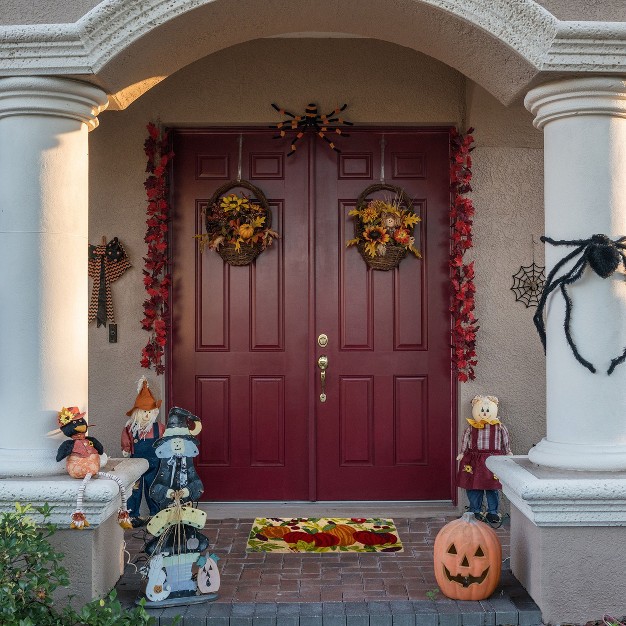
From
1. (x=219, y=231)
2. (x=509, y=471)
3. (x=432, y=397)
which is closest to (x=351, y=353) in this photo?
(x=432, y=397)

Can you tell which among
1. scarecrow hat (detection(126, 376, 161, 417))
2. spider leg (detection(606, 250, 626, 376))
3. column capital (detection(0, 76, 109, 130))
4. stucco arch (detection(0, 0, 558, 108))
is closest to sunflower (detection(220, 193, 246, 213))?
scarecrow hat (detection(126, 376, 161, 417))

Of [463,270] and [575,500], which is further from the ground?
[463,270]

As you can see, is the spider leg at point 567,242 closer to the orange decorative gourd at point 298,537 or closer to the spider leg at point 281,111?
the orange decorative gourd at point 298,537

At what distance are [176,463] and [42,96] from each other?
1.87 m

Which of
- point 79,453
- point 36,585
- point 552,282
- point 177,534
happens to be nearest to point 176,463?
point 177,534

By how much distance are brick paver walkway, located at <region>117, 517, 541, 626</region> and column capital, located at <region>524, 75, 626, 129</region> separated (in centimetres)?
236

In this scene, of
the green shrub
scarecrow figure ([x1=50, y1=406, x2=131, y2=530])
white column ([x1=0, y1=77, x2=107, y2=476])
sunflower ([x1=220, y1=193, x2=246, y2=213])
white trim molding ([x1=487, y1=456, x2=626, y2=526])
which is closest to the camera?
the green shrub

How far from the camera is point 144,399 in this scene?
5652 mm

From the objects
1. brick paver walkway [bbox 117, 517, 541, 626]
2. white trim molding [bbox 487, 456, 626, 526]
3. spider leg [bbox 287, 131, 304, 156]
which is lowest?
brick paver walkway [bbox 117, 517, 541, 626]

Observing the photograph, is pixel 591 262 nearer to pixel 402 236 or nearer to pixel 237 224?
pixel 402 236

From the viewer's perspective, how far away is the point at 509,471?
4207mm

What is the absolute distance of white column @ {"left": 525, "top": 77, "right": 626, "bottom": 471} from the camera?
4109mm

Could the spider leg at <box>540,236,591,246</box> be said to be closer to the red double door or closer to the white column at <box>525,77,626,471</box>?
the white column at <box>525,77,626,471</box>

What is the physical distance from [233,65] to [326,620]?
379cm
